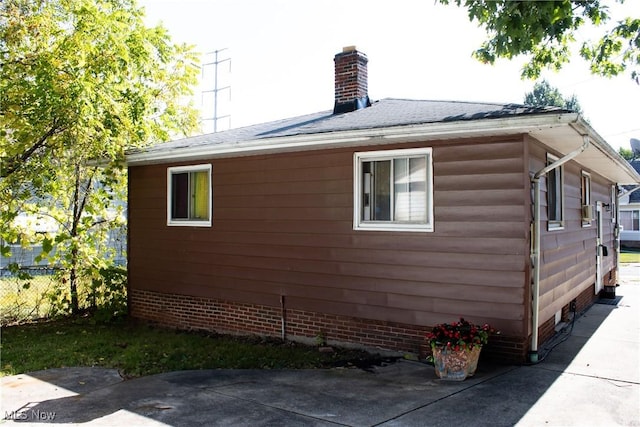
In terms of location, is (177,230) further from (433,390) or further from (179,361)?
(433,390)

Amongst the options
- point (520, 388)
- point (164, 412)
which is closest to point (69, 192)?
point (164, 412)

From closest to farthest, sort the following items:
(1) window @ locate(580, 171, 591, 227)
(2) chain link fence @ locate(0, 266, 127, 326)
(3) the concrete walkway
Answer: (3) the concrete walkway, (1) window @ locate(580, 171, 591, 227), (2) chain link fence @ locate(0, 266, 127, 326)

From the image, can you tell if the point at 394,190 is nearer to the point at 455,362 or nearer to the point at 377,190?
the point at 377,190

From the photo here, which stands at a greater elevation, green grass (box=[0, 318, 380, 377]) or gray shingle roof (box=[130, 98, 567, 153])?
gray shingle roof (box=[130, 98, 567, 153])

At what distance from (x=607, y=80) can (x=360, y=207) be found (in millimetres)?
8196

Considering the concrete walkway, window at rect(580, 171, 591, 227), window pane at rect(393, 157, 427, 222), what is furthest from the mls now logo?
window at rect(580, 171, 591, 227)

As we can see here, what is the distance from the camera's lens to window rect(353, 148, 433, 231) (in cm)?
686

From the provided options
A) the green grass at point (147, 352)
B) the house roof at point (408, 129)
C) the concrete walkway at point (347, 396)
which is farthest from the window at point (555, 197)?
the green grass at point (147, 352)

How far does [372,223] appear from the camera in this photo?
7.27m

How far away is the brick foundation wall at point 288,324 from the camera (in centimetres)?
685

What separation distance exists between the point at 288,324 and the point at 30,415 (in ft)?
12.9

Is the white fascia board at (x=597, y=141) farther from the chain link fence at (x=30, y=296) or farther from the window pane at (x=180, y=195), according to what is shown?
the chain link fence at (x=30, y=296)

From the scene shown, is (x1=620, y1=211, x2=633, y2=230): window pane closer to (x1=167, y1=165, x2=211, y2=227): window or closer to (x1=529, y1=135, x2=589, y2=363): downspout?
(x1=529, y1=135, x2=589, y2=363): downspout

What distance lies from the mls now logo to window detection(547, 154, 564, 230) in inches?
269
